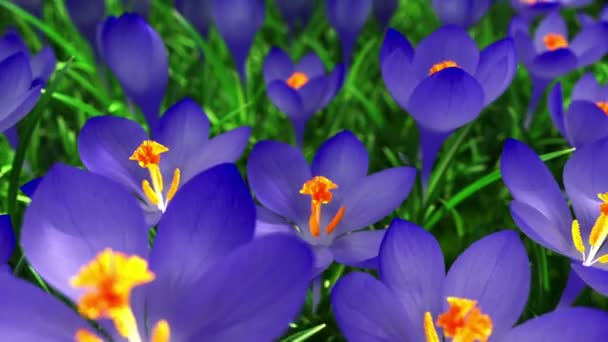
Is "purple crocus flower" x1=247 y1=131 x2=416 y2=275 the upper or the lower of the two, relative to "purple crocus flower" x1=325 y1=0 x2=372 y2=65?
lower

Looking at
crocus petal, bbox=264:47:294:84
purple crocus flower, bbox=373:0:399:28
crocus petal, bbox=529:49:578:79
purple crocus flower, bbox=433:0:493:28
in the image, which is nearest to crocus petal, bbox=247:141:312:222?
crocus petal, bbox=264:47:294:84

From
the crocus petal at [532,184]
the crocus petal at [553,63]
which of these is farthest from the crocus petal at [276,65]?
the crocus petal at [532,184]

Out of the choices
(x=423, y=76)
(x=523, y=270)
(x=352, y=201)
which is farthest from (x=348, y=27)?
(x=523, y=270)

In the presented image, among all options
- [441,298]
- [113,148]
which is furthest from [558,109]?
[113,148]

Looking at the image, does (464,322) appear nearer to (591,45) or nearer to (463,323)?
(463,323)

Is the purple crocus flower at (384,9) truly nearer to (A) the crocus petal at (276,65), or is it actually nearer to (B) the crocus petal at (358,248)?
(A) the crocus petal at (276,65)

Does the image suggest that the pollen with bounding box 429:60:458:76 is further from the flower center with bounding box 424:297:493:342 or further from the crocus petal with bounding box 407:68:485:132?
the flower center with bounding box 424:297:493:342

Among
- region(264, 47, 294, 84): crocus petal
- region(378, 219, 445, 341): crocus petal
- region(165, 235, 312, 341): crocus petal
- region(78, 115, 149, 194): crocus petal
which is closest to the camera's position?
region(165, 235, 312, 341): crocus petal
